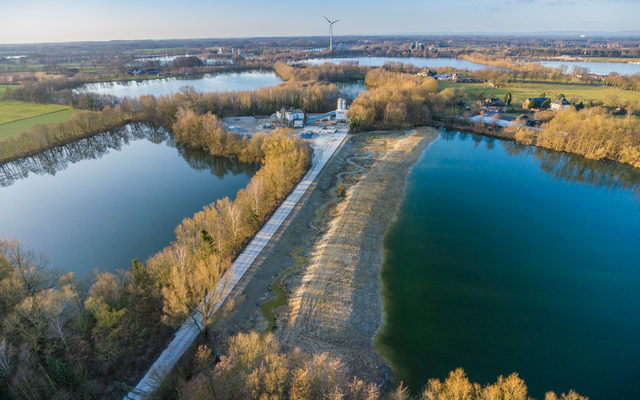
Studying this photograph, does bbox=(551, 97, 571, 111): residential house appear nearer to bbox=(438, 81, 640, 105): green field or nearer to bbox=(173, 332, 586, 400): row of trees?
bbox=(438, 81, 640, 105): green field

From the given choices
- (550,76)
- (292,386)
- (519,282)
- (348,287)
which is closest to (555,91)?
(550,76)

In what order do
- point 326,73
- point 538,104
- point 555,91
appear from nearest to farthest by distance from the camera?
point 538,104, point 555,91, point 326,73

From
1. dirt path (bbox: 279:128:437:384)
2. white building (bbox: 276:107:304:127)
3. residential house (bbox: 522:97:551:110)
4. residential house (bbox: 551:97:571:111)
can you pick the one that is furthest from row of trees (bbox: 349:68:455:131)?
dirt path (bbox: 279:128:437:384)

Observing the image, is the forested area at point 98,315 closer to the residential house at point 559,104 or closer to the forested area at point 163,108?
the forested area at point 163,108

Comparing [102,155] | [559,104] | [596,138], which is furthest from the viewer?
[559,104]

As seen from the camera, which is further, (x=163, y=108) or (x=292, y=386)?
(x=163, y=108)

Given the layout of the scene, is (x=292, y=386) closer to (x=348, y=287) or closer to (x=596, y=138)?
(x=348, y=287)

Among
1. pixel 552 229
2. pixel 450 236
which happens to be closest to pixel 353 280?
pixel 450 236
